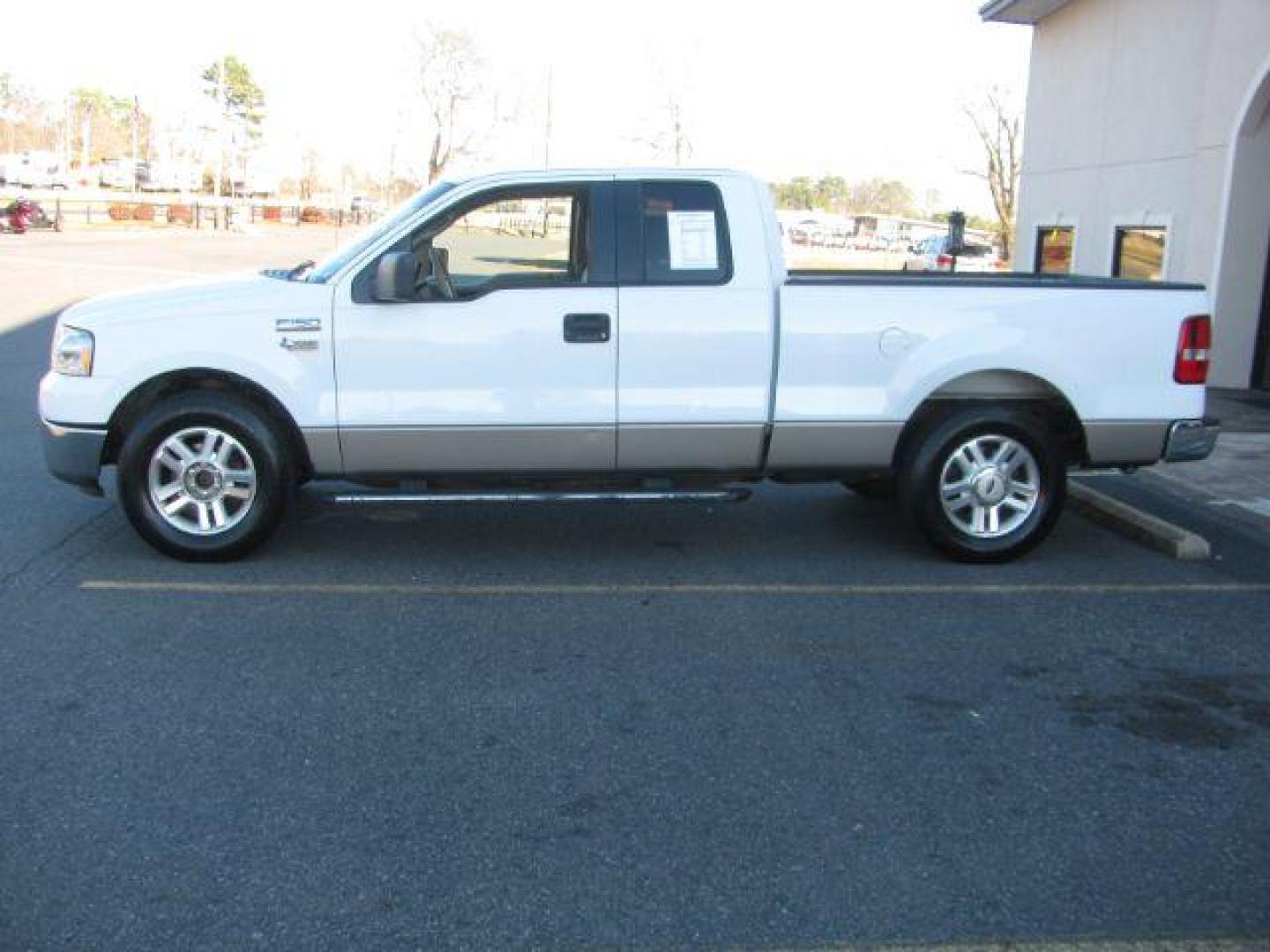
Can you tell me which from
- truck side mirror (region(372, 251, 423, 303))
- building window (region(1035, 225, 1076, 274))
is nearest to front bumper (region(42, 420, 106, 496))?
truck side mirror (region(372, 251, 423, 303))

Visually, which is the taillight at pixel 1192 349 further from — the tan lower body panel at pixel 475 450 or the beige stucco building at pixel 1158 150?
the beige stucco building at pixel 1158 150

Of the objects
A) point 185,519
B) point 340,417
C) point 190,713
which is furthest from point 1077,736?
point 185,519

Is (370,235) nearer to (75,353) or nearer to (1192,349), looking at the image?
(75,353)

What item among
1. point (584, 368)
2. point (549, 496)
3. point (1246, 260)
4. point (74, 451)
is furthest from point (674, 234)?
point (1246, 260)

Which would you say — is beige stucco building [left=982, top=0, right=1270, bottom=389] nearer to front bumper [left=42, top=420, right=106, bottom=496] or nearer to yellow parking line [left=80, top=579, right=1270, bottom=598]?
yellow parking line [left=80, top=579, right=1270, bottom=598]

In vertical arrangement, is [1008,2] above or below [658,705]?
above

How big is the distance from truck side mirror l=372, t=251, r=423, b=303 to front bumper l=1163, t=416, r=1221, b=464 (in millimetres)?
4042

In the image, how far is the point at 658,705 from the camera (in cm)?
491

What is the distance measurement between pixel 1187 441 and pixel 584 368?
326 centimetres

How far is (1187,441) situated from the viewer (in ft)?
22.8

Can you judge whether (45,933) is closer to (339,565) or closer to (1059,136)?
(339,565)

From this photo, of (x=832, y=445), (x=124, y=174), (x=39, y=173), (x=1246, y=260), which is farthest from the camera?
(x=124, y=174)

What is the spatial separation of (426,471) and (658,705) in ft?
7.35

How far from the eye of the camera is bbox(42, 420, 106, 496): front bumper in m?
6.46
